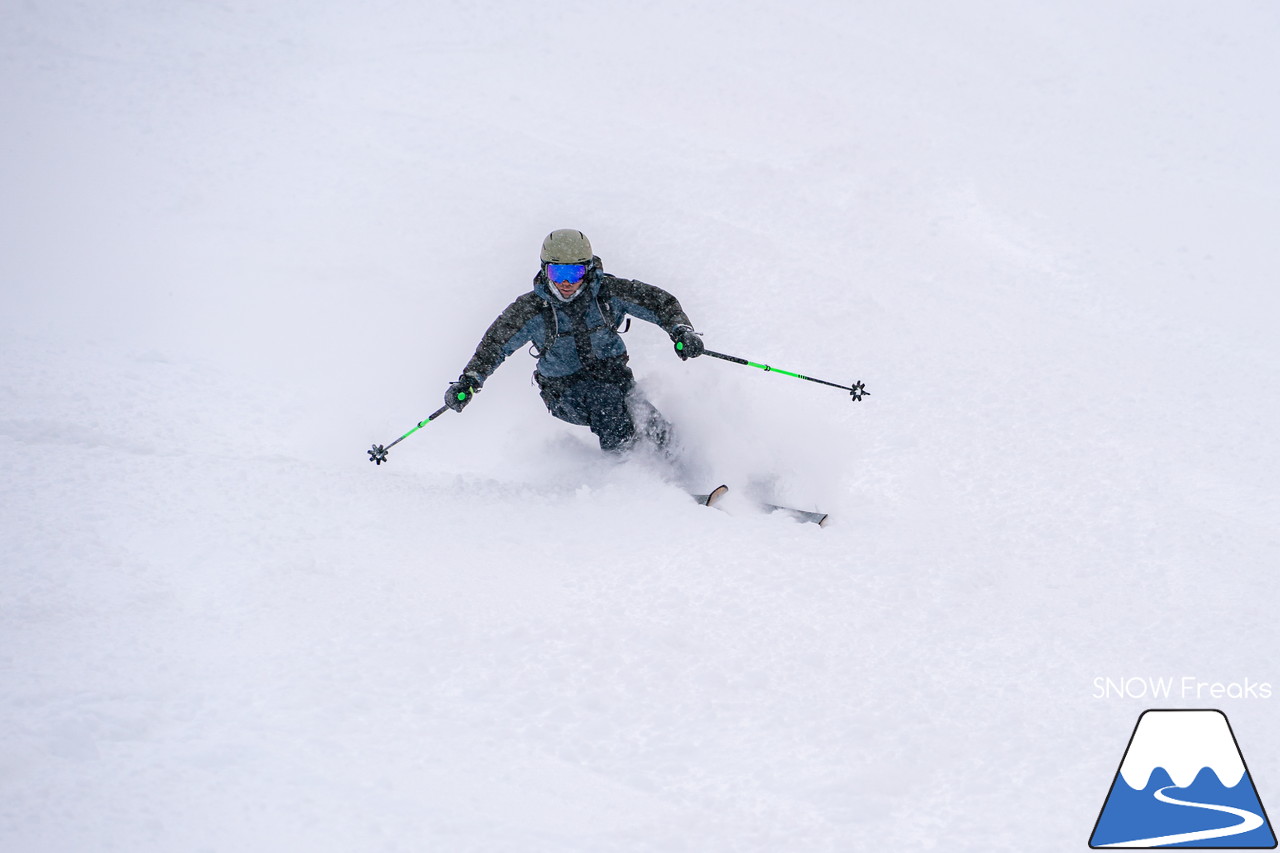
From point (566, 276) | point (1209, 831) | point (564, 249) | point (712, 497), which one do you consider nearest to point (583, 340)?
point (566, 276)

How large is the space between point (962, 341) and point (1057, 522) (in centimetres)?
247

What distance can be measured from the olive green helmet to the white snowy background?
5.22 ft

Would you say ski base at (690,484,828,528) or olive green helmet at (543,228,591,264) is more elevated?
olive green helmet at (543,228,591,264)

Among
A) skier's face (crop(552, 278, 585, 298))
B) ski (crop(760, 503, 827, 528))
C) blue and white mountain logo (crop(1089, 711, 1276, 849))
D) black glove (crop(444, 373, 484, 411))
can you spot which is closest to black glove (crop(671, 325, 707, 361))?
skier's face (crop(552, 278, 585, 298))

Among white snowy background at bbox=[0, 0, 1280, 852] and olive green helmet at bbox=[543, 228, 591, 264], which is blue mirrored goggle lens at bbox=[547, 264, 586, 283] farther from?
white snowy background at bbox=[0, 0, 1280, 852]

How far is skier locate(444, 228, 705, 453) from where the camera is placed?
5.86 m

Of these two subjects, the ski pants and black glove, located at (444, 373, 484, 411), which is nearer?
black glove, located at (444, 373, 484, 411)

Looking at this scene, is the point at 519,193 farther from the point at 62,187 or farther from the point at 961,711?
the point at 961,711

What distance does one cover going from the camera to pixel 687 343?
594cm

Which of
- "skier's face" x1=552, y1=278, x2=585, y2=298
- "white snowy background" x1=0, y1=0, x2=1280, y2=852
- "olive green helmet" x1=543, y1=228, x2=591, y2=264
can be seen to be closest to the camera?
"white snowy background" x1=0, y1=0, x2=1280, y2=852

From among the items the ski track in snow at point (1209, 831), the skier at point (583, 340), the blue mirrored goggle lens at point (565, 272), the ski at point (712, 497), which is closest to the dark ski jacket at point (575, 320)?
the skier at point (583, 340)

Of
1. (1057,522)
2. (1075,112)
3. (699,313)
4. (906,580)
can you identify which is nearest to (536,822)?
(906,580)

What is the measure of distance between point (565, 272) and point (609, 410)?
1229 mm

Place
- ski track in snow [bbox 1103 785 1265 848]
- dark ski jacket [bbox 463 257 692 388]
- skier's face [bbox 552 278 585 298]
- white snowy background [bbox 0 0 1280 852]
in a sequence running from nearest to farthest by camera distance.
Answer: ski track in snow [bbox 1103 785 1265 848] → white snowy background [bbox 0 0 1280 852] → skier's face [bbox 552 278 585 298] → dark ski jacket [bbox 463 257 692 388]
